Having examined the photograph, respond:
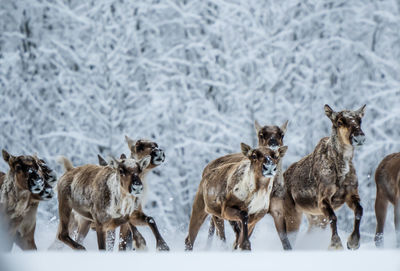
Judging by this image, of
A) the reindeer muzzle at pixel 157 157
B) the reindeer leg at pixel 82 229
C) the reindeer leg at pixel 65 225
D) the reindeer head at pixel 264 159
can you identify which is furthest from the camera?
the reindeer leg at pixel 82 229

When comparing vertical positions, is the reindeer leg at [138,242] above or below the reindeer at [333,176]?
below

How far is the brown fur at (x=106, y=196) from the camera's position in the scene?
888cm

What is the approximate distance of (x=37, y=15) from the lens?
24.1m

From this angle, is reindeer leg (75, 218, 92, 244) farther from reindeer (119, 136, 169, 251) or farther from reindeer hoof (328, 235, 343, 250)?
reindeer hoof (328, 235, 343, 250)

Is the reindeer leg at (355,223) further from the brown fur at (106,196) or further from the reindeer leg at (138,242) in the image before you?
the brown fur at (106,196)

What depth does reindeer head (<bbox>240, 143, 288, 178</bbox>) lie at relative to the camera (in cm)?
862

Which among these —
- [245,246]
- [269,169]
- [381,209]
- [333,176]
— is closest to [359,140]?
[333,176]

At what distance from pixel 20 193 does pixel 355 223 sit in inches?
149

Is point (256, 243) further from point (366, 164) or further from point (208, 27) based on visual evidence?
point (208, 27)

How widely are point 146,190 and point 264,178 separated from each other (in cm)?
159

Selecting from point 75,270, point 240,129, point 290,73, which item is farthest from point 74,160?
point 75,270

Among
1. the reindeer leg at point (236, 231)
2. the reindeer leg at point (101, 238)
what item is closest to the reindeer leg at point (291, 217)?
the reindeer leg at point (236, 231)

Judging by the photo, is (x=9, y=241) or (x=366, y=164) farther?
(x=366, y=164)

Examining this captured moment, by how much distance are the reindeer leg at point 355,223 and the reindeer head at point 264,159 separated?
1143 millimetres
